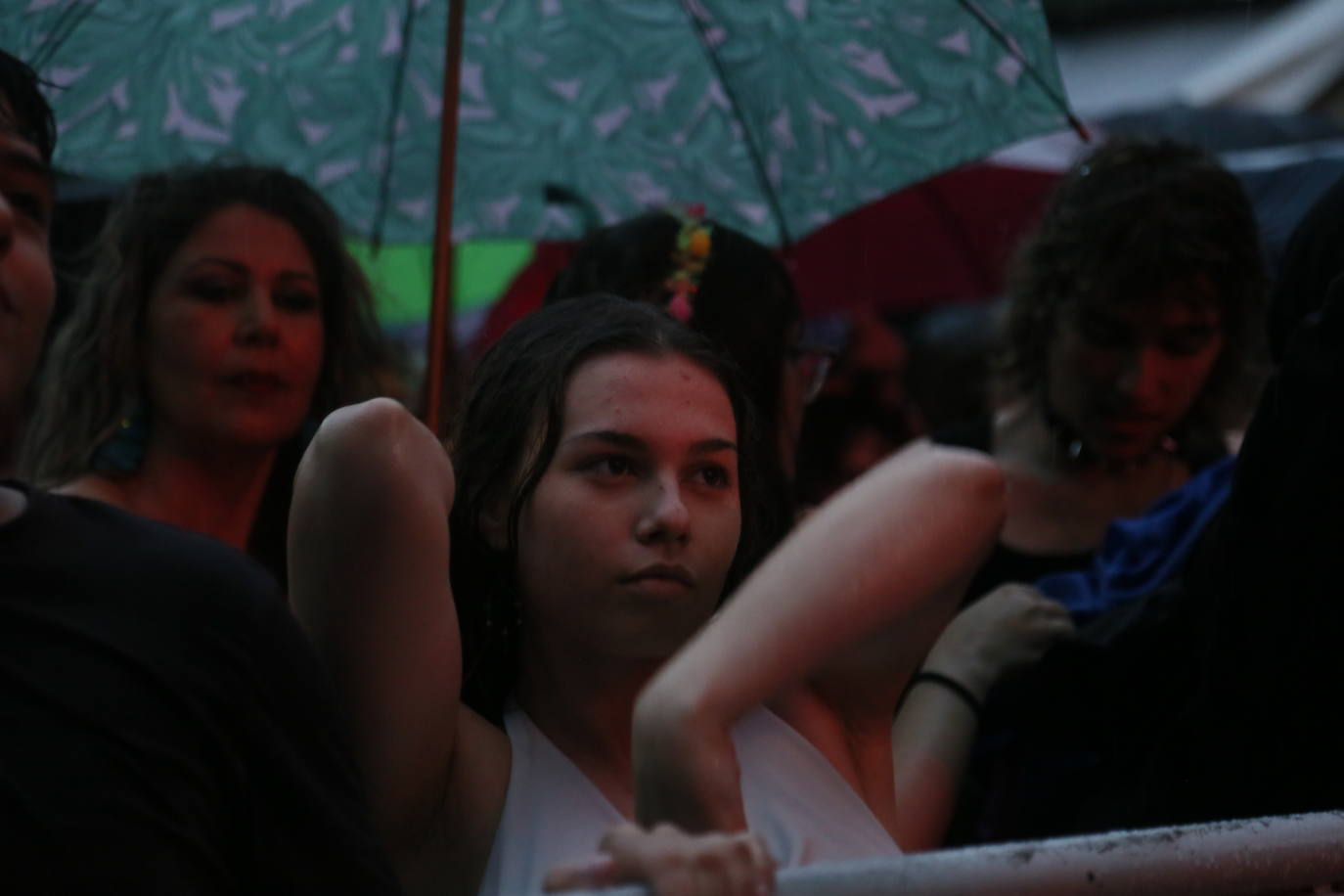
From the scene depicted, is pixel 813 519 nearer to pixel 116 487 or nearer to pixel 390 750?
pixel 390 750

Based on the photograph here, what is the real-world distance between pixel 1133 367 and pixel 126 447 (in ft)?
5.68

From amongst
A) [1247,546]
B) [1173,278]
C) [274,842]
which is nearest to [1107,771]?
[1247,546]

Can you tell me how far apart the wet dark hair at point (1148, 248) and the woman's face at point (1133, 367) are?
0.10 feet

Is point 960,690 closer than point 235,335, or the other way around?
point 960,690

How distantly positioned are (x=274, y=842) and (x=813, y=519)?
475 mm

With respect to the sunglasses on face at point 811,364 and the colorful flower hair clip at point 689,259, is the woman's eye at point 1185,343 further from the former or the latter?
the colorful flower hair clip at point 689,259

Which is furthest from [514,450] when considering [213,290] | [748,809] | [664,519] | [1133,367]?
[1133,367]

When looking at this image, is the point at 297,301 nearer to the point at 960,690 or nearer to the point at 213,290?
the point at 213,290

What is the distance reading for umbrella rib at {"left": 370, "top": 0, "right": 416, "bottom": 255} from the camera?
299 centimetres

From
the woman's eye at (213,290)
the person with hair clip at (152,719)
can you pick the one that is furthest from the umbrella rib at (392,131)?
the person with hair clip at (152,719)

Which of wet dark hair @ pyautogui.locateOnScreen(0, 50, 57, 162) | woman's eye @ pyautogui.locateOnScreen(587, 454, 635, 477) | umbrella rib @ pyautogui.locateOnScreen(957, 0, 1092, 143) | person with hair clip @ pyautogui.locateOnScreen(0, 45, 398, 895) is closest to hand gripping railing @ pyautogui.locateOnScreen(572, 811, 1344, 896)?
person with hair clip @ pyautogui.locateOnScreen(0, 45, 398, 895)

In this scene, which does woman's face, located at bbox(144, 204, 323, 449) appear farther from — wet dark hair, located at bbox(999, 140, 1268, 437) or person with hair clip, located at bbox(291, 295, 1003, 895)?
wet dark hair, located at bbox(999, 140, 1268, 437)

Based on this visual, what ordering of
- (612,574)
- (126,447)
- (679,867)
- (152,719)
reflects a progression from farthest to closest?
(126,447) < (612,574) < (152,719) < (679,867)

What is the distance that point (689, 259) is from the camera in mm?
2611
